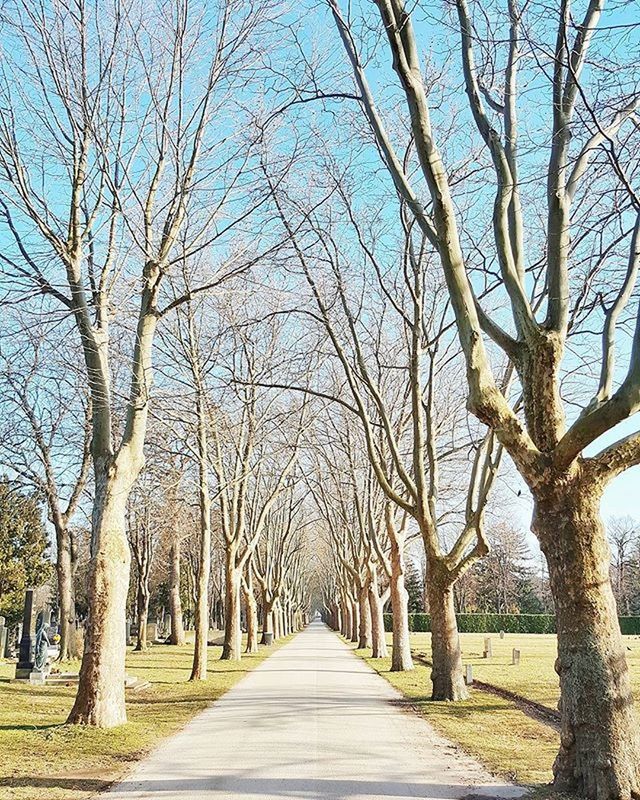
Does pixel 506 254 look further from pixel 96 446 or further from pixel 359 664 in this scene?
pixel 359 664

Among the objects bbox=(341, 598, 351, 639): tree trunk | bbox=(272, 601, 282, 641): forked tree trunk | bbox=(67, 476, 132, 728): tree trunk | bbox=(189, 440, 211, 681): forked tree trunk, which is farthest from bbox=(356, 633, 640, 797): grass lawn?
bbox=(341, 598, 351, 639): tree trunk

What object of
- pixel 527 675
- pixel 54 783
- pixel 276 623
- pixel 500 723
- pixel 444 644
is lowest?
pixel 527 675

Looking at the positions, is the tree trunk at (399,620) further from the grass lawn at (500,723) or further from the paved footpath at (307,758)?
the paved footpath at (307,758)

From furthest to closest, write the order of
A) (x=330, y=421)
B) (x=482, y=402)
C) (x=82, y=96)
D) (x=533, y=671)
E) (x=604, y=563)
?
(x=330, y=421) → (x=533, y=671) → (x=82, y=96) → (x=482, y=402) → (x=604, y=563)

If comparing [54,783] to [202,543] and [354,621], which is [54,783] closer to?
[202,543]

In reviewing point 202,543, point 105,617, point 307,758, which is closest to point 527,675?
point 202,543

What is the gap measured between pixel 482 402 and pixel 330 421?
66.6 ft

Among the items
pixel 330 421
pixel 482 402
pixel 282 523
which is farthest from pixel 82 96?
pixel 282 523

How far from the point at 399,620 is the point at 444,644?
23.5 ft

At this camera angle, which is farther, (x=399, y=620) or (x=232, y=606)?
(x=232, y=606)

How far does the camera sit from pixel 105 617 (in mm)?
10469

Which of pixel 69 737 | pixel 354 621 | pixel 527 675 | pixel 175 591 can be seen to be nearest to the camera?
pixel 69 737

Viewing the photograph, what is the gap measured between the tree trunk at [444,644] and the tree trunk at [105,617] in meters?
6.05

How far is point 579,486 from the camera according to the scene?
6.76 metres
